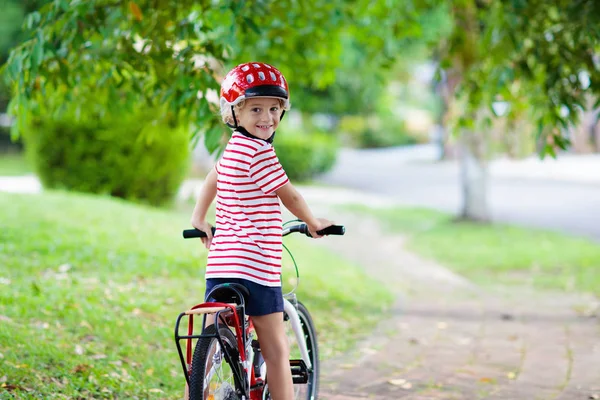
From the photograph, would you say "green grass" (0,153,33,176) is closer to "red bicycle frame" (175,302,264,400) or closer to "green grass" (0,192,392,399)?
"green grass" (0,192,392,399)

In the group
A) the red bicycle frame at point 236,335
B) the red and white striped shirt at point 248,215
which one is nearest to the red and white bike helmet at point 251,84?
the red and white striped shirt at point 248,215

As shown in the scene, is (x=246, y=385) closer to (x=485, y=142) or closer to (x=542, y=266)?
(x=542, y=266)

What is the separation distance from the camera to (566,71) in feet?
24.9

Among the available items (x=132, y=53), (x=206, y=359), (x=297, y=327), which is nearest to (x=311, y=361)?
(x=297, y=327)

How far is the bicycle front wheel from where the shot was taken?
4367 millimetres

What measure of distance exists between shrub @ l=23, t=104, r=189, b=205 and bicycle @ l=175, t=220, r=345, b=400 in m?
10.3

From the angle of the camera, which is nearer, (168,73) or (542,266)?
(168,73)

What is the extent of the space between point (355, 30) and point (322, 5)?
1.24m

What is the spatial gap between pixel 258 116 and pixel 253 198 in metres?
0.34

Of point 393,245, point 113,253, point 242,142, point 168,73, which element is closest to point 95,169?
point 393,245

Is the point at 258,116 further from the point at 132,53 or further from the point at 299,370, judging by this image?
the point at 132,53

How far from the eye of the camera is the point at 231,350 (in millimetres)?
3547

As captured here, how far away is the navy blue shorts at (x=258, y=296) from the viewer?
11.8ft

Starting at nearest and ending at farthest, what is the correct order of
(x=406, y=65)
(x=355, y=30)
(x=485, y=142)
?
(x=355, y=30), (x=485, y=142), (x=406, y=65)
